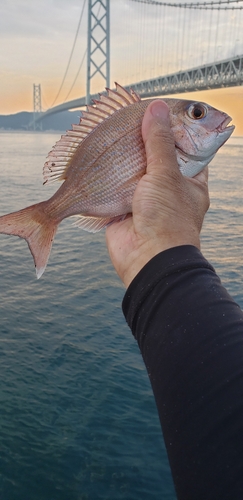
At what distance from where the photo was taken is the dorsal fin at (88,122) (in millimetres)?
2113

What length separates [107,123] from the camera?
6.84ft

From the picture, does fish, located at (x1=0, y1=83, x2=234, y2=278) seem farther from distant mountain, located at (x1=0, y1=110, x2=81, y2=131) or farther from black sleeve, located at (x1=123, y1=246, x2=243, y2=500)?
distant mountain, located at (x1=0, y1=110, x2=81, y2=131)

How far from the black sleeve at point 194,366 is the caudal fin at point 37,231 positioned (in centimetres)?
75

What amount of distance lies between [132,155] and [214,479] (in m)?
1.46

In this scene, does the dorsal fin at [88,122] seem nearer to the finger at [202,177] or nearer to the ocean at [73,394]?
the finger at [202,177]

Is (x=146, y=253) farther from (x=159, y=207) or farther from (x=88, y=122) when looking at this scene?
(x=88, y=122)

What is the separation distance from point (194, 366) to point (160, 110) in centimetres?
128

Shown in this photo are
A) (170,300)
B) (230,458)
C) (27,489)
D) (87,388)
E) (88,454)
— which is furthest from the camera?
(87,388)

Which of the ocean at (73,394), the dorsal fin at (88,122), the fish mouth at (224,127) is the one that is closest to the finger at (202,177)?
the fish mouth at (224,127)

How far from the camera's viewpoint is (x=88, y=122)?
2131 millimetres

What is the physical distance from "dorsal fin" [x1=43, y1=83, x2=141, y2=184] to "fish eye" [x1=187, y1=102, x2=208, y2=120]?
0.28 meters

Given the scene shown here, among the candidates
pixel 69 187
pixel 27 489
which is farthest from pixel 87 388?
pixel 69 187

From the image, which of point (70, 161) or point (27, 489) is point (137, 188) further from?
point (27, 489)

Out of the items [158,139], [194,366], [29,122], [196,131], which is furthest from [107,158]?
[29,122]
